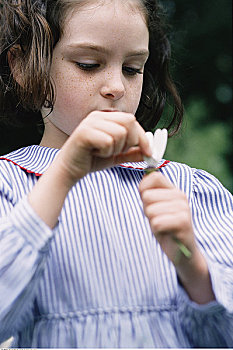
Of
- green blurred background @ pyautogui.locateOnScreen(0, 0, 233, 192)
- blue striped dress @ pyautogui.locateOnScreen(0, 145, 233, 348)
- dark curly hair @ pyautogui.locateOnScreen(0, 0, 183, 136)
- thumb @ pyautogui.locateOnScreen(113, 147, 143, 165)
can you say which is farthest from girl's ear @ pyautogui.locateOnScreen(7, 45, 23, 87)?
green blurred background @ pyautogui.locateOnScreen(0, 0, 233, 192)

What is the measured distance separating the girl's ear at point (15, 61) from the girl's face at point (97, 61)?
12cm

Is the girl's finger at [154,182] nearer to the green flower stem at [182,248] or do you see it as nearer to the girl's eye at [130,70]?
the green flower stem at [182,248]

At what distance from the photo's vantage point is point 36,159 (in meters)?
1.13

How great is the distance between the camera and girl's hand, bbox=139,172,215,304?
82cm

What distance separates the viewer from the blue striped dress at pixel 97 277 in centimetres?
88

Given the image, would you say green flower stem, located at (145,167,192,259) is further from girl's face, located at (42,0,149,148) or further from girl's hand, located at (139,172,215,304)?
girl's face, located at (42,0,149,148)

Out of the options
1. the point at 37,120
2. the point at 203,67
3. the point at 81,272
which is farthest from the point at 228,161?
the point at 81,272

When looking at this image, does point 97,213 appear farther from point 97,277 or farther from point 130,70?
point 130,70

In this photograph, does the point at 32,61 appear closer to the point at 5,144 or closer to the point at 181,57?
the point at 5,144

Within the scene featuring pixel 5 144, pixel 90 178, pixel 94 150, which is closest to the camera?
pixel 94 150

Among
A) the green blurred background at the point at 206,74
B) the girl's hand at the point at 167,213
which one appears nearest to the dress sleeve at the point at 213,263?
the girl's hand at the point at 167,213

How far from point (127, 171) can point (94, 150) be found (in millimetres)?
273

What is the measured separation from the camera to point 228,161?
2475 mm

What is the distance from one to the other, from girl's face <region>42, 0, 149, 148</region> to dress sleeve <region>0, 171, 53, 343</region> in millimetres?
291
